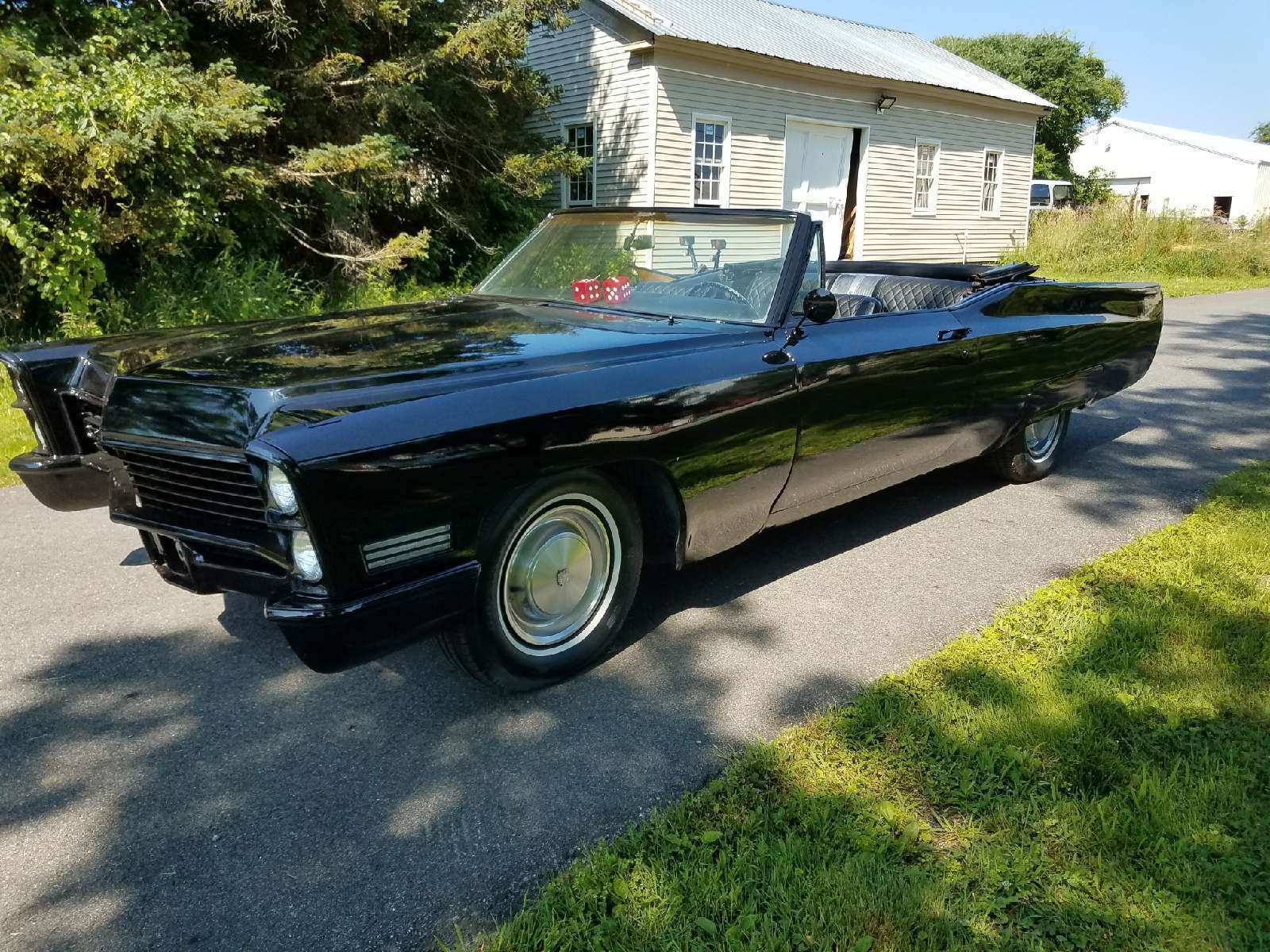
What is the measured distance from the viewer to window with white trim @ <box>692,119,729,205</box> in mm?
15195

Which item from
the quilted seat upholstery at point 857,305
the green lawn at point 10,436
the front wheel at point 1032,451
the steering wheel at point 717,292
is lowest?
the front wheel at point 1032,451

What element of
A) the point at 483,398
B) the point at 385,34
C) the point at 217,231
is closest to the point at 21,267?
the point at 217,231

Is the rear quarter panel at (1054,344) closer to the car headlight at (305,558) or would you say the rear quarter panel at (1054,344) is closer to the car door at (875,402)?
the car door at (875,402)

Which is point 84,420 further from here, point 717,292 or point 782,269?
point 782,269

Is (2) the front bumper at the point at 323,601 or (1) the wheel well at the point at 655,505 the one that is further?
(1) the wheel well at the point at 655,505

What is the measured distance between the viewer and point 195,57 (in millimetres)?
9680

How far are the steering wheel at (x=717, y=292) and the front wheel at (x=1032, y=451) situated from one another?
2091 millimetres

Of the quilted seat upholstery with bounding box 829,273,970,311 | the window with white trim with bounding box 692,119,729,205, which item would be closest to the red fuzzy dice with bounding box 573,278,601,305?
the quilted seat upholstery with bounding box 829,273,970,311

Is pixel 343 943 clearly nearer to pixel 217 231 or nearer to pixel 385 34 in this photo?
pixel 217 231

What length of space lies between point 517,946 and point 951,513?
11.5 ft

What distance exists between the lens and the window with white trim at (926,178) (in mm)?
18812

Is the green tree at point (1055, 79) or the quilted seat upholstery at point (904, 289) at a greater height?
the green tree at point (1055, 79)

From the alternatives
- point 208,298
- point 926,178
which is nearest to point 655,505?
point 208,298

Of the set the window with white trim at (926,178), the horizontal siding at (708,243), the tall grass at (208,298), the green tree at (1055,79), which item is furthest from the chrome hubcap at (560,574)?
the green tree at (1055,79)
